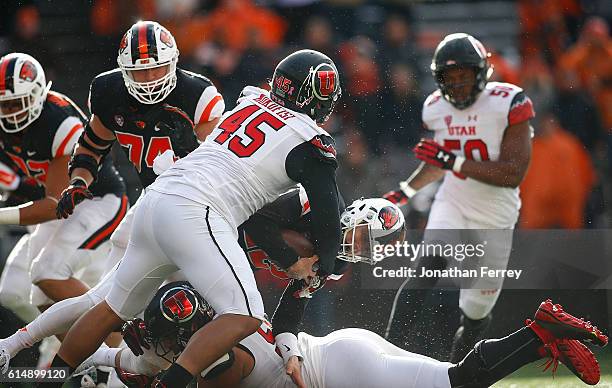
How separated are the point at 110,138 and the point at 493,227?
2290 mm

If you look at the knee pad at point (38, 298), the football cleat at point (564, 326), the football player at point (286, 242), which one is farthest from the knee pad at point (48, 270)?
the football cleat at point (564, 326)

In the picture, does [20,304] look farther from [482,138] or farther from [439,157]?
[482,138]

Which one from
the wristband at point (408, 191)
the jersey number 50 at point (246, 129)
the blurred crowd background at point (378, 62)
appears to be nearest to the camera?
the jersey number 50 at point (246, 129)

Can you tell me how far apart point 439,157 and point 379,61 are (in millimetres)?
2943

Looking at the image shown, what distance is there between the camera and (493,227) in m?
6.14

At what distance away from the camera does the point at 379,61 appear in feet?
28.6

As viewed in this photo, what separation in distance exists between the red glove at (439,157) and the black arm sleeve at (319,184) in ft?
5.58

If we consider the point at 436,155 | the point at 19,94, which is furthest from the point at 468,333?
the point at 19,94

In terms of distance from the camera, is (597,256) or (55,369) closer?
(55,369)

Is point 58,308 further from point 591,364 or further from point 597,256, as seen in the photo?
point 597,256

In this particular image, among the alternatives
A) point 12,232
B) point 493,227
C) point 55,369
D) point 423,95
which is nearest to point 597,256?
point 493,227

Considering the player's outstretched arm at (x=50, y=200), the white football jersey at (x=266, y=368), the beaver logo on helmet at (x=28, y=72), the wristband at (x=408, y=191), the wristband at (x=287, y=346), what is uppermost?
the beaver logo on helmet at (x=28, y=72)

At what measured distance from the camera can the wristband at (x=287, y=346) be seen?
13.9ft

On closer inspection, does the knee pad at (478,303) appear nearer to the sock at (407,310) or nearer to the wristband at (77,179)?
the sock at (407,310)
